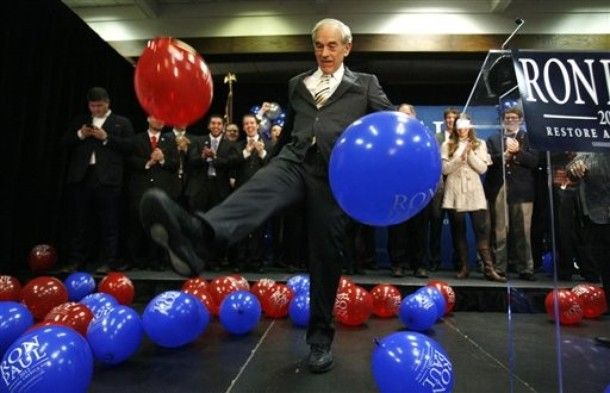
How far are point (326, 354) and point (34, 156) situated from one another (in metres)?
4.05

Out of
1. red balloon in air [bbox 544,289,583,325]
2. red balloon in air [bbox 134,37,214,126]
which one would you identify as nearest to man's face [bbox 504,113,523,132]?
red balloon in air [bbox 134,37,214,126]

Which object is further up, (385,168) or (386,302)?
(385,168)

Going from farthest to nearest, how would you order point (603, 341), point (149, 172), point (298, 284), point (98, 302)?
point (149, 172) < point (298, 284) < point (603, 341) < point (98, 302)

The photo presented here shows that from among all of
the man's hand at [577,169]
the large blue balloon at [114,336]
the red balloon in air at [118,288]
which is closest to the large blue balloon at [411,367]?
the man's hand at [577,169]

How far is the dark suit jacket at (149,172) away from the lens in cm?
468

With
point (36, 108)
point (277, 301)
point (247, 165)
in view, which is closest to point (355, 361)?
point (277, 301)

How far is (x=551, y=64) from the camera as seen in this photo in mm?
1523

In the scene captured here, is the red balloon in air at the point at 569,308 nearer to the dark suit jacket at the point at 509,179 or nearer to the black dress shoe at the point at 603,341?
the black dress shoe at the point at 603,341

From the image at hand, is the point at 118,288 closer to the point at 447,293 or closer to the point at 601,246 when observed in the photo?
the point at 447,293

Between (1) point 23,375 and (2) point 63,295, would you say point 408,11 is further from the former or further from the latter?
(1) point 23,375

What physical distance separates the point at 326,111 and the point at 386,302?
1742mm

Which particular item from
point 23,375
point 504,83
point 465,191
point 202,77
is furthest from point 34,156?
point 504,83

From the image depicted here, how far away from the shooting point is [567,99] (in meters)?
1.50

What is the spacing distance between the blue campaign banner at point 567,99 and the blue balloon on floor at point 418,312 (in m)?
1.56
